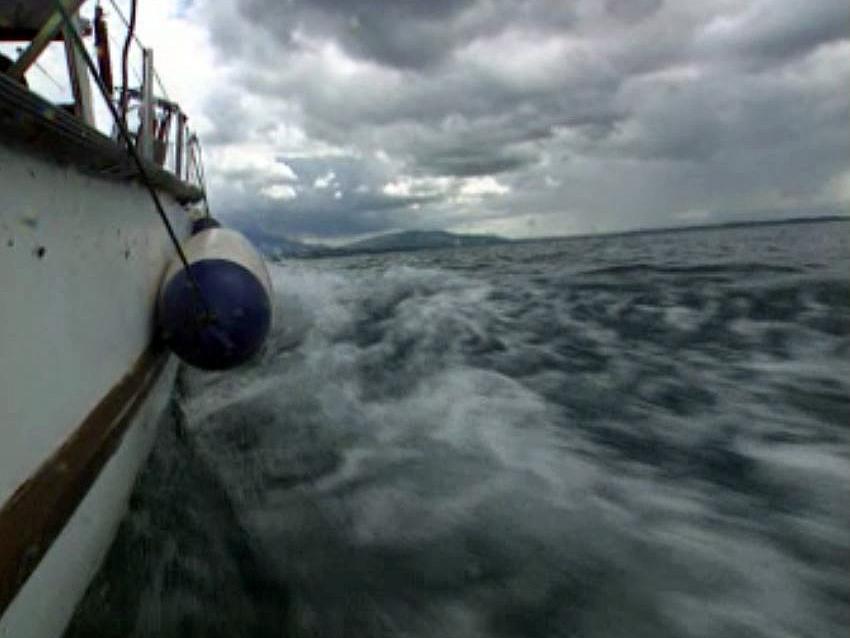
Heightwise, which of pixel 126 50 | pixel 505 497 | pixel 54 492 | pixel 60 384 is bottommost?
pixel 505 497

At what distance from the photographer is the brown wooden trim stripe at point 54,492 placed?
2541 mm

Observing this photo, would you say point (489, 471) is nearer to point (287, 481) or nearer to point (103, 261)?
point (287, 481)

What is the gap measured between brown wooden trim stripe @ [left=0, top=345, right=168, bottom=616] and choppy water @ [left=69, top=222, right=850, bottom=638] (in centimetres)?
72

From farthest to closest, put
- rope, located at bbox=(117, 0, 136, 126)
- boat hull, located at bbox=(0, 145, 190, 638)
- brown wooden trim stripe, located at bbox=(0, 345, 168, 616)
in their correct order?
rope, located at bbox=(117, 0, 136, 126) → boat hull, located at bbox=(0, 145, 190, 638) → brown wooden trim stripe, located at bbox=(0, 345, 168, 616)

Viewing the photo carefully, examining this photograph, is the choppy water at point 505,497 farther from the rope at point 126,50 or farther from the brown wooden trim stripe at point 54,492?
the rope at point 126,50

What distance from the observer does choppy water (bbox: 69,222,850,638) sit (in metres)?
3.54

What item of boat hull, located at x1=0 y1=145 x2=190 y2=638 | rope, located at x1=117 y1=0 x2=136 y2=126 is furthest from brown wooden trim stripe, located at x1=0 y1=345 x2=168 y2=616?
rope, located at x1=117 y1=0 x2=136 y2=126

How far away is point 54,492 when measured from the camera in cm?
305

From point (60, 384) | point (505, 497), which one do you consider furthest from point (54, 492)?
point (505, 497)

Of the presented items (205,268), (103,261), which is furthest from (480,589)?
(205,268)

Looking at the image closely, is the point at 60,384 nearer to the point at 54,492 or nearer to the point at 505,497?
the point at 54,492

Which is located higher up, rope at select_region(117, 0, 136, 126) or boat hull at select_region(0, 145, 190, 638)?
rope at select_region(117, 0, 136, 126)

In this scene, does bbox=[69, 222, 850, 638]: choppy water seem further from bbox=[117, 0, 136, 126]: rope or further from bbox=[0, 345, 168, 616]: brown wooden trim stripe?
bbox=[117, 0, 136, 126]: rope

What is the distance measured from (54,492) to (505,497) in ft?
9.15
